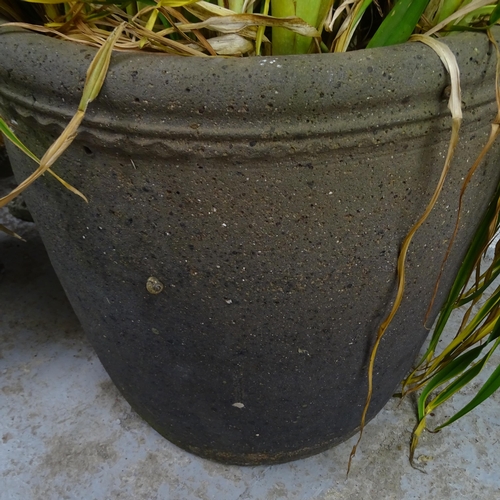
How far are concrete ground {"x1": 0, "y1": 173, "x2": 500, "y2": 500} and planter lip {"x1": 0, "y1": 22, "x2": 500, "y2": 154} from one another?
637mm

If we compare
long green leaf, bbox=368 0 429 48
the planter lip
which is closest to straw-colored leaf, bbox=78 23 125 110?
the planter lip

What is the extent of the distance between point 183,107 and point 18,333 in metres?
0.89

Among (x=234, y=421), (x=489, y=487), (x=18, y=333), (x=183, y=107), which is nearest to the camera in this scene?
(x=183, y=107)

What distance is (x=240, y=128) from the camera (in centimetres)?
48

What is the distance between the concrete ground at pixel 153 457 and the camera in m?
0.88

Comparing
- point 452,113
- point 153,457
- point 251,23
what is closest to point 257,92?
point 251,23

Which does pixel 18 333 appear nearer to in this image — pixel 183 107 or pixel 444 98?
pixel 183 107

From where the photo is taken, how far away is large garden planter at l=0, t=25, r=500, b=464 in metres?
0.48

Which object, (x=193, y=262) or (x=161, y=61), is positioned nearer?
(x=161, y=61)

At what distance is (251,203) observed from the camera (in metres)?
0.53

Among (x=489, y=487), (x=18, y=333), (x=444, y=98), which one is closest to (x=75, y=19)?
(x=444, y=98)

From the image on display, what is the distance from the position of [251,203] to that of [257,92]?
114 mm

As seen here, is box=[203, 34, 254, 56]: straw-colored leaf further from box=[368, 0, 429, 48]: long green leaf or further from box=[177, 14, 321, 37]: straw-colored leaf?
box=[368, 0, 429, 48]: long green leaf

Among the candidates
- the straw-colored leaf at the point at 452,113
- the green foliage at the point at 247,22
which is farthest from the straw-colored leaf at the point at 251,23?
the straw-colored leaf at the point at 452,113
